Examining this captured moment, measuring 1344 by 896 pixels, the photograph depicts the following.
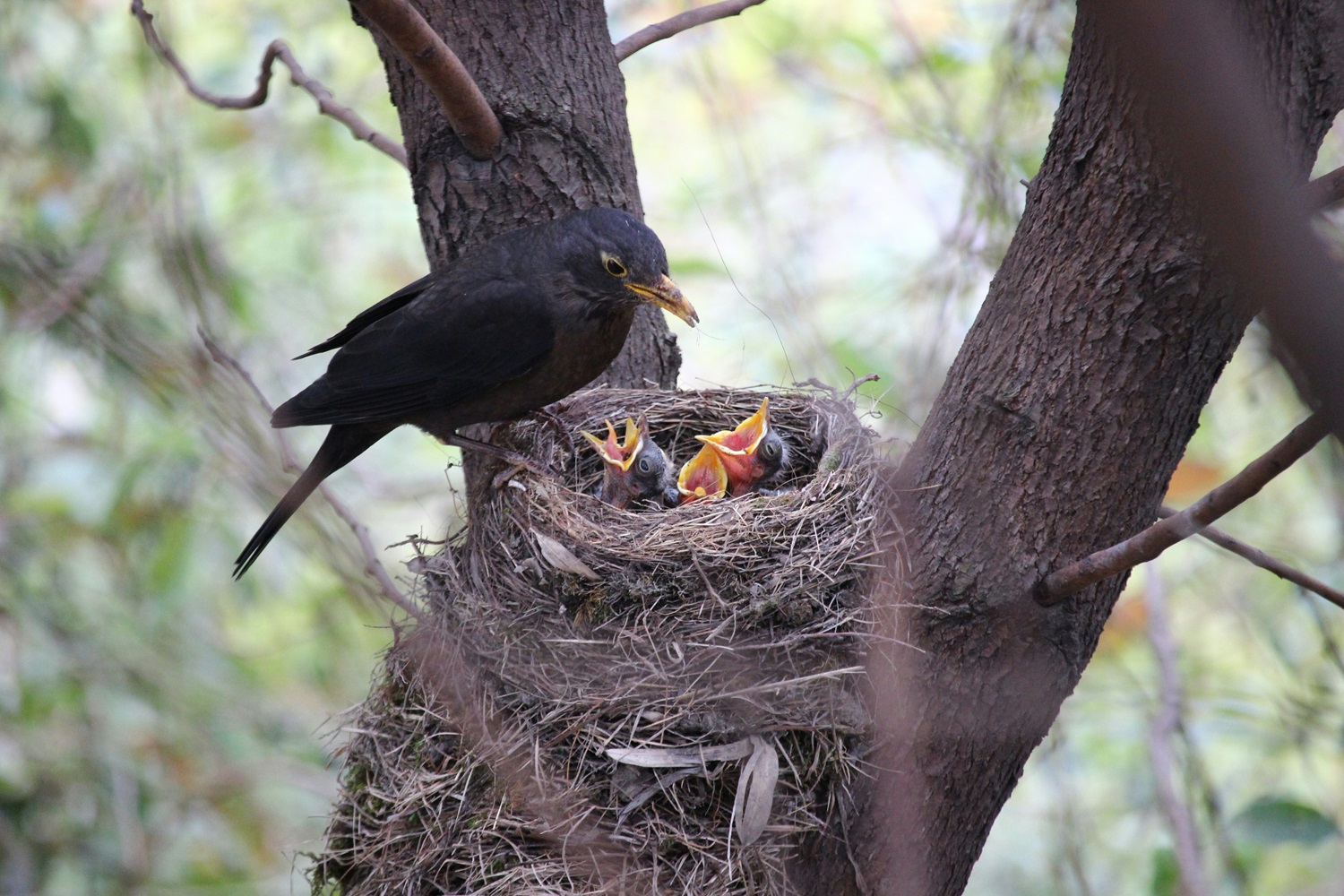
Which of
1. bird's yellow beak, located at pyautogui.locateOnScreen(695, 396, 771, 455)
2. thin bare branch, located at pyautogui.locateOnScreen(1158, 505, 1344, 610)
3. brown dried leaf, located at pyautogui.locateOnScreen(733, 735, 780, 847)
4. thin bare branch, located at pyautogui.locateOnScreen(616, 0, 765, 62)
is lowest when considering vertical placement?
brown dried leaf, located at pyautogui.locateOnScreen(733, 735, 780, 847)

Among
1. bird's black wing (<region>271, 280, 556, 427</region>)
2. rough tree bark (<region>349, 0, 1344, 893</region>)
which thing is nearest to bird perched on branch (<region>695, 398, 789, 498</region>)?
bird's black wing (<region>271, 280, 556, 427</region>)

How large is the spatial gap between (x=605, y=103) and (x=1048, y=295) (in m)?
1.74

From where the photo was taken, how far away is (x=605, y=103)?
11.8 feet

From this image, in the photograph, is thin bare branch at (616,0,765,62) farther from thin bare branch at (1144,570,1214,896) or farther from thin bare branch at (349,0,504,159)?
thin bare branch at (1144,570,1214,896)

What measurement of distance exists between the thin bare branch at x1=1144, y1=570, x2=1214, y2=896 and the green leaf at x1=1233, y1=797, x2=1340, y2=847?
0.51ft

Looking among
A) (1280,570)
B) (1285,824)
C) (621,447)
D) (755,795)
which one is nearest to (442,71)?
(621,447)

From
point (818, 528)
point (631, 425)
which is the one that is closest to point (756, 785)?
point (818, 528)

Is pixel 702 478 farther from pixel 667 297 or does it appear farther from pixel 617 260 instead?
pixel 617 260

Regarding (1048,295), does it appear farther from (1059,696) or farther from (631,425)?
(631,425)

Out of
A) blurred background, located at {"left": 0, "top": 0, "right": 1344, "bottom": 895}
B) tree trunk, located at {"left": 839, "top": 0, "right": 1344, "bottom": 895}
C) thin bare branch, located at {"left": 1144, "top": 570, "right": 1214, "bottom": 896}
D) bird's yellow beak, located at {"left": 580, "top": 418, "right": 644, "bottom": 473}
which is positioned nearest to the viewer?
tree trunk, located at {"left": 839, "top": 0, "right": 1344, "bottom": 895}

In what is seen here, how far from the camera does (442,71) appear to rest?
9.85 ft

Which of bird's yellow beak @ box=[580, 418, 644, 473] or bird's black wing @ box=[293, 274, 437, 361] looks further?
bird's black wing @ box=[293, 274, 437, 361]

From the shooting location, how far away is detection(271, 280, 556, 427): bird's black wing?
3.77m

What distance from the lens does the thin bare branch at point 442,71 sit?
2.70 m
